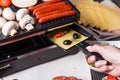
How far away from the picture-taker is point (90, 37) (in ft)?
3.50

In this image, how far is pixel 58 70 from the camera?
1.07 metres

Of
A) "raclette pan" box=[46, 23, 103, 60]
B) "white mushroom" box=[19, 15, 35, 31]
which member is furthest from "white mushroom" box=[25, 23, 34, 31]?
"raclette pan" box=[46, 23, 103, 60]

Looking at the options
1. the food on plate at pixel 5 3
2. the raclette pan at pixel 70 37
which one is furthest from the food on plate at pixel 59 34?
the food on plate at pixel 5 3

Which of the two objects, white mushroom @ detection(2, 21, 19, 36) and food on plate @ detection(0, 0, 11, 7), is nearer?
white mushroom @ detection(2, 21, 19, 36)

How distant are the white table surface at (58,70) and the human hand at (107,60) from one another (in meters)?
0.07

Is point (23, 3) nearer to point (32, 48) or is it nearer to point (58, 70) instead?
point (32, 48)

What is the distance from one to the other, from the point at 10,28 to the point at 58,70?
26cm

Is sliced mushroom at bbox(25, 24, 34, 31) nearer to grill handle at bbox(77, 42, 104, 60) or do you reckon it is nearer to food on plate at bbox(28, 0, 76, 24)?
food on plate at bbox(28, 0, 76, 24)

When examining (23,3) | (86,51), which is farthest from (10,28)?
(86,51)

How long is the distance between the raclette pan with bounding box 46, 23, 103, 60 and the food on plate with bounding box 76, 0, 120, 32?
10 centimetres

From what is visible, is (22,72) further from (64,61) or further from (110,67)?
(110,67)

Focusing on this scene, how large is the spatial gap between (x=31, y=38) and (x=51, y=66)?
0.46 ft

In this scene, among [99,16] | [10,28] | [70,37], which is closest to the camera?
[10,28]

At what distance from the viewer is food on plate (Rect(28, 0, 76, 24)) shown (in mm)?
1030
